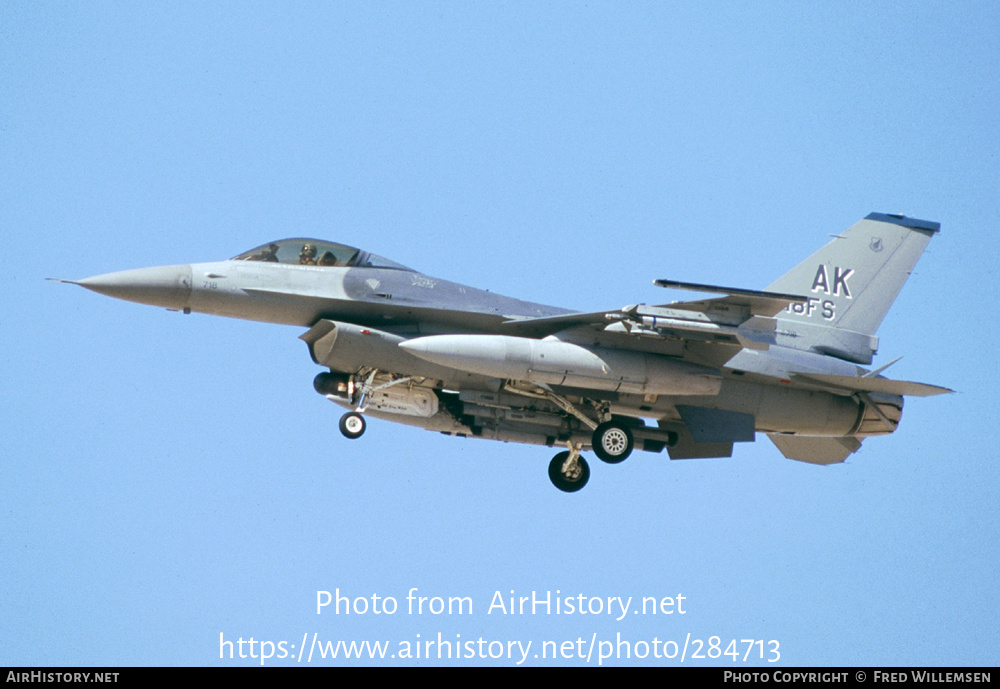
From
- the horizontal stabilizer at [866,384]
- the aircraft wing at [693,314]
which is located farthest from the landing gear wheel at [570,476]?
the horizontal stabilizer at [866,384]

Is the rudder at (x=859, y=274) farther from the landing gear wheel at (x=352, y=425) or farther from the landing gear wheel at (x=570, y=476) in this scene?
the landing gear wheel at (x=352, y=425)

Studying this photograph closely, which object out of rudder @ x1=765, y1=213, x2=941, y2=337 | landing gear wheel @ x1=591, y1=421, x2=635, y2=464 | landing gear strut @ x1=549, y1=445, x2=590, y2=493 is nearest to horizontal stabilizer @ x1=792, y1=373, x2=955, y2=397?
rudder @ x1=765, y1=213, x2=941, y2=337

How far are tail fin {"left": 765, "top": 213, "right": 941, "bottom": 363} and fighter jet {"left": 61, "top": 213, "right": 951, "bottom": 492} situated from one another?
30 millimetres

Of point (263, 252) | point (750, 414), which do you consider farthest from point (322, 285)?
point (750, 414)

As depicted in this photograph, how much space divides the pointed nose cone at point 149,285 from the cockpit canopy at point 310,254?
74 centimetres

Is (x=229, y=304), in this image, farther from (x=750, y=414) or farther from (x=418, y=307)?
(x=750, y=414)

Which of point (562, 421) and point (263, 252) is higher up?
point (263, 252)

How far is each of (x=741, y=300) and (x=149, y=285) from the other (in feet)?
22.9

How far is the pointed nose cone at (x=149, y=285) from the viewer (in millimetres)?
14703

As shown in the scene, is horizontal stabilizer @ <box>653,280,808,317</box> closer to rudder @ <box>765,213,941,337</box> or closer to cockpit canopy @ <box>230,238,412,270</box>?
rudder @ <box>765,213,941,337</box>

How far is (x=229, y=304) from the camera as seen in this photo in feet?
49.3

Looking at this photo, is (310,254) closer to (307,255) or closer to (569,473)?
(307,255)
